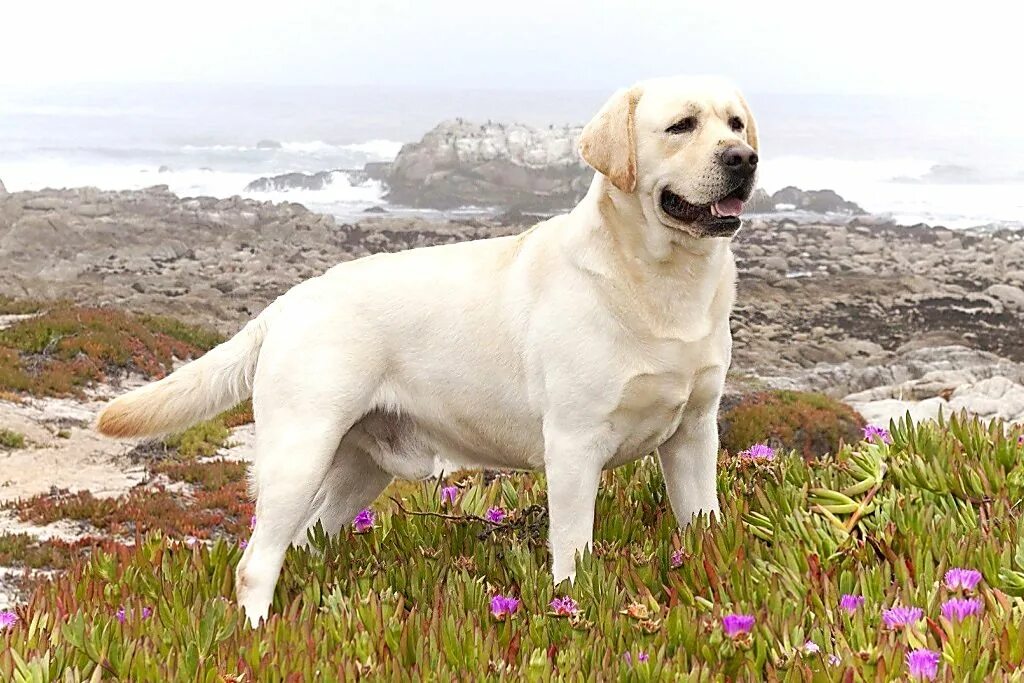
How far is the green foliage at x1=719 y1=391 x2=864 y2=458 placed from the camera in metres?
16.8

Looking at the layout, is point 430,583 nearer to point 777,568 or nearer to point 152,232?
point 777,568

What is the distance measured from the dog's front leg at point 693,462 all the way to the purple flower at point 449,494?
58.3 inches

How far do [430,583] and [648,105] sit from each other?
2.14 metres

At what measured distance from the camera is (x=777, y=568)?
172 inches

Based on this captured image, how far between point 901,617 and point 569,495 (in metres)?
1.49

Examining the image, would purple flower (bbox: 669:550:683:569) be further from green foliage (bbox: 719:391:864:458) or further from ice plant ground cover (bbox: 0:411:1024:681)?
green foliage (bbox: 719:391:864:458)

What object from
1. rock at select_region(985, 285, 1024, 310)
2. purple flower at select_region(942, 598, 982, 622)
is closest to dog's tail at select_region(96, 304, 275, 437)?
purple flower at select_region(942, 598, 982, 622)

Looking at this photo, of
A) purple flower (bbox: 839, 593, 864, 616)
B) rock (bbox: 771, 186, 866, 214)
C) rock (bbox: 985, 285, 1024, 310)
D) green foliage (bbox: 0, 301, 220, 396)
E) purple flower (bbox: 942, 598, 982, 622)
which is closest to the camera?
purple flower (bbox: 942, 598, 982, 622)

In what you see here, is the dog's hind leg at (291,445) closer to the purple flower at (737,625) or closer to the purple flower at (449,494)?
the purple flower at (449,494)

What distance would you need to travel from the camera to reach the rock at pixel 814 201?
58375 millimetres

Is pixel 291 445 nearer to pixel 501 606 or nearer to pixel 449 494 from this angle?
pixel 501 606

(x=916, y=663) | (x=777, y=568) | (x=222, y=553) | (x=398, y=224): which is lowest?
(x=398, y=224)

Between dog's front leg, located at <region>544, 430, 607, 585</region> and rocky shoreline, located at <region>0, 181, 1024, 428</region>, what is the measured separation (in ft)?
57.2

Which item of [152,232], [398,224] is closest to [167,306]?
[152,232]
